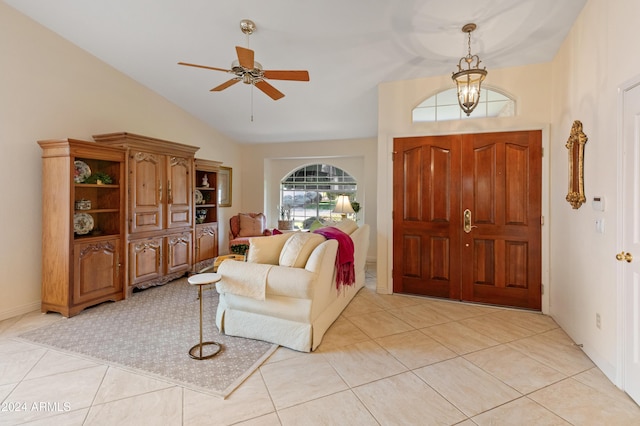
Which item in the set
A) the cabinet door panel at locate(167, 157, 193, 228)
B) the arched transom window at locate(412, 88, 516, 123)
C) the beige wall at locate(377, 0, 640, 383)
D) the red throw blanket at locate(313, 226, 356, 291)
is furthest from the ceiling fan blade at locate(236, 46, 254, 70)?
the cabinet door panel at locate(167, 157, 193, 228)

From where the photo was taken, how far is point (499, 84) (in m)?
3.62

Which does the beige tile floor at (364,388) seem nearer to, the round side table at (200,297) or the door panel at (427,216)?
the round side table at (200,297)

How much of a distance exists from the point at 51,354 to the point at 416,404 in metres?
2.91

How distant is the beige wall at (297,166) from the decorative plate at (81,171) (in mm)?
3359

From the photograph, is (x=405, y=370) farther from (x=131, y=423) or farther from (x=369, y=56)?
(x=369, y=56)

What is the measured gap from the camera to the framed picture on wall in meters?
6.64

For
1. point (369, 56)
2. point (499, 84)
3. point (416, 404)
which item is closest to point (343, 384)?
point (416, 404)

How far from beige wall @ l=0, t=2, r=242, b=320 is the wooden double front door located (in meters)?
4.11

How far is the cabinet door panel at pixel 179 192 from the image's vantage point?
4547 mm

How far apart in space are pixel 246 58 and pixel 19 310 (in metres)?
3.69

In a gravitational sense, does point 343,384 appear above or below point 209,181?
below

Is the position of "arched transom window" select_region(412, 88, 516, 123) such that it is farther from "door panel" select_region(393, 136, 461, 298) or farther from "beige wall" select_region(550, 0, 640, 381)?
"beige wall" select_region(550, 0, 640, 381)

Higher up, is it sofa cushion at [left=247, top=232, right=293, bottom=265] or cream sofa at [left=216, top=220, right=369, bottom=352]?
sofa cushion at [left=247, top=232, right=293, bottom=265]

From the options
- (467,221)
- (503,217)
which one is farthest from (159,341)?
(503,217)
